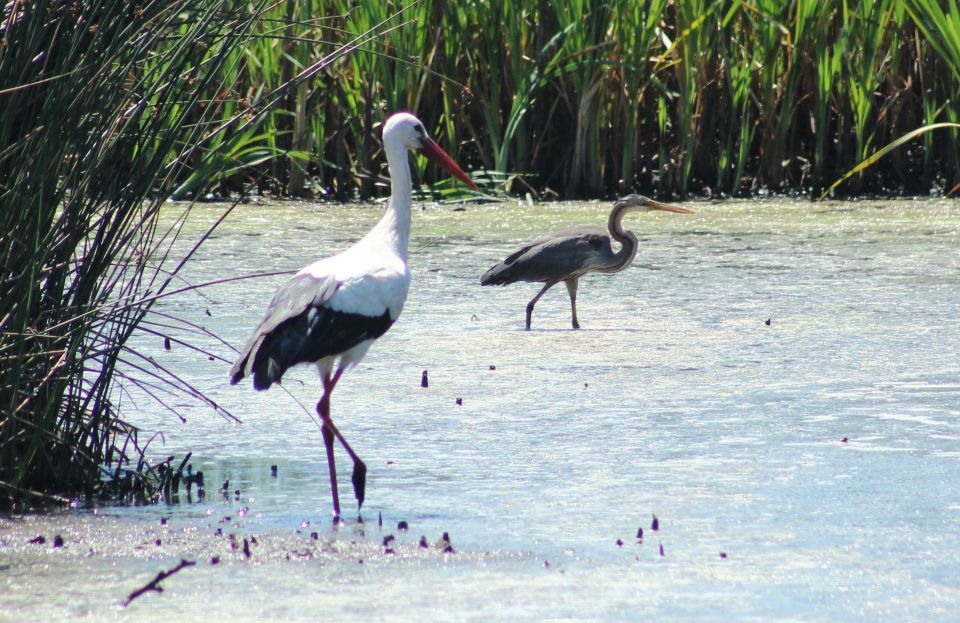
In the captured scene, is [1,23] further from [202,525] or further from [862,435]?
[862,435]

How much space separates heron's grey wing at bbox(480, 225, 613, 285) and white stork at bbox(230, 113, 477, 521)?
281 cm

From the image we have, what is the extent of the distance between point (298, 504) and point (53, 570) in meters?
0.81

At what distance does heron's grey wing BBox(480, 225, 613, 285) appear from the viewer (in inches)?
295

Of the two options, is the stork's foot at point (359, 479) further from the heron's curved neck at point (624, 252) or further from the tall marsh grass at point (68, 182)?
the heron's curved neck at point (624, 252)

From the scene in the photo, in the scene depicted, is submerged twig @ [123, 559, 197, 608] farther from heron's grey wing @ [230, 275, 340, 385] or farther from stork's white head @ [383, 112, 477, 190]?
stork's white head @ [383, 112, 477, 190]

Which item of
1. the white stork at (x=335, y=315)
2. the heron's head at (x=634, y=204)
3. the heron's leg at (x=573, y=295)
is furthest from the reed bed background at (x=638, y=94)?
the white stork at (x=335, y=315)

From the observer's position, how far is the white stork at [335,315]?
13.4 ft

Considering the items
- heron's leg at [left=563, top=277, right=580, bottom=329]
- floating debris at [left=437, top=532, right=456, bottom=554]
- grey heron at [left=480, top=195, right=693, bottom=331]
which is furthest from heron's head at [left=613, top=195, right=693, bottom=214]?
floating debris at [left=437, top=532, right=456, bottom=554]

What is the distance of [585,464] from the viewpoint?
4.34 meters

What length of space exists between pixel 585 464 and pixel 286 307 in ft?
3.09

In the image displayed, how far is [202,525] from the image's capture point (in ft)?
12.3

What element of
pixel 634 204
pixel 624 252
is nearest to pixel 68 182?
pixel 624 252

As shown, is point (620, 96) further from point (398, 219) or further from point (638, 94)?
point (398, 219)

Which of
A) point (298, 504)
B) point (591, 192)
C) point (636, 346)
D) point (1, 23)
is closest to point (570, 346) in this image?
point (636, 346)
